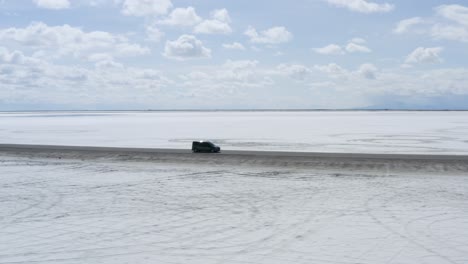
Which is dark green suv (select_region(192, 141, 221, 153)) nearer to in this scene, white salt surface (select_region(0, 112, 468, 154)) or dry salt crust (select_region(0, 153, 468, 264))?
white salt surface (select_region(0, 112, 468, 154))

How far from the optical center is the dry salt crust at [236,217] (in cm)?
1279

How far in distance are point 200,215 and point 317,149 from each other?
26623 mm

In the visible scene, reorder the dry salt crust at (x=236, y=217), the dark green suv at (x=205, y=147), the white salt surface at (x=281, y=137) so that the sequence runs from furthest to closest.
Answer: the white salt surface at (x=281, y=137), the dark green suv at (x=205, y=147), the dry salt crust at (x=236, y=217)

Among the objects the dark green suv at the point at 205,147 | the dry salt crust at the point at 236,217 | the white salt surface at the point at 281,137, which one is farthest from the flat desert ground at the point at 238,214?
the white salt surface at the point at 281,137

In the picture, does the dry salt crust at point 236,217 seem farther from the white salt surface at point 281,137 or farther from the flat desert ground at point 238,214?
the white salt surface at point 281,137

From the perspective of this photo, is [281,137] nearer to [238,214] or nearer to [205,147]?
[205,147]

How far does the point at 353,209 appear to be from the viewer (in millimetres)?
18219

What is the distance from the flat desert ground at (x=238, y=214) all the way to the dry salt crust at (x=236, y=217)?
0.04 m

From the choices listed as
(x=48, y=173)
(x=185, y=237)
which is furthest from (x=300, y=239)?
(x=48, y=173)

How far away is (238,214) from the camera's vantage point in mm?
17500

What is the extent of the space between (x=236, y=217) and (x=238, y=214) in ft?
1.56

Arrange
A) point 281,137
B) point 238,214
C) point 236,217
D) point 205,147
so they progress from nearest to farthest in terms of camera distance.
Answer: point 236,217 < point 238,214 < point 205,147 < point 281,137

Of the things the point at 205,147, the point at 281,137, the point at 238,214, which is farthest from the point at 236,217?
the point at 281,137

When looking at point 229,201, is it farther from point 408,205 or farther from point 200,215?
point 408,205
